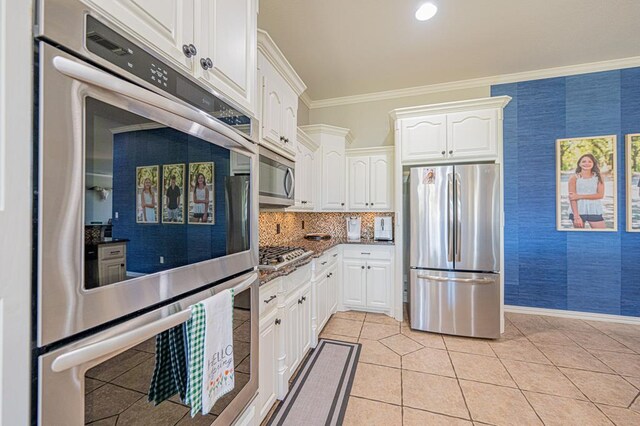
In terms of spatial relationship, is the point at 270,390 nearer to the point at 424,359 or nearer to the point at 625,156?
the point at 424,359

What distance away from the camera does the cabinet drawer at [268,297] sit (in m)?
1.46

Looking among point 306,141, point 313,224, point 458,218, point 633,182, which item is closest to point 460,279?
point 458,218

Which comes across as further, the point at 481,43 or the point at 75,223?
the point at 481,43

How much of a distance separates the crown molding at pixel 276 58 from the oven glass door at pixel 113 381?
1488 mm

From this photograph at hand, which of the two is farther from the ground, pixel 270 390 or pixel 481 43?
pixel 481 43

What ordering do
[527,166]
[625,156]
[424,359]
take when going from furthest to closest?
[527,166], [625,156], [424,359]

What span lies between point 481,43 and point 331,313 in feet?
11.0

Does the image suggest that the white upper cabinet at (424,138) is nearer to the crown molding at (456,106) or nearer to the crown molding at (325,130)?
the crown molding at (456,106)

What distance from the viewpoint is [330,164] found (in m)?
3.63

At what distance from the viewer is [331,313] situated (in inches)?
126

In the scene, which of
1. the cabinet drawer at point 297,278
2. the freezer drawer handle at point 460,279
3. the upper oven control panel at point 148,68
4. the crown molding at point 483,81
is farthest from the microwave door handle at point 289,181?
the crown molding at point 483,81

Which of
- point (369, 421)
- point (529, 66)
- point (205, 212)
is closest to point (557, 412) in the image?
point (369, 421)

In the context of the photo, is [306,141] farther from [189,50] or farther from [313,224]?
[189,50]

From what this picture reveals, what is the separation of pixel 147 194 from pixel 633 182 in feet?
15.4
